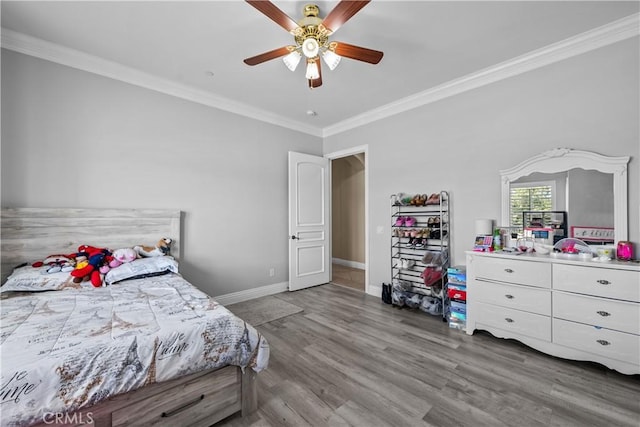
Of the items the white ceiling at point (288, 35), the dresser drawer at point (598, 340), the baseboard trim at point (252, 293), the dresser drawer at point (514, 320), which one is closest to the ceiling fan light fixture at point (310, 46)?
the white ceiling at point (288, 35)

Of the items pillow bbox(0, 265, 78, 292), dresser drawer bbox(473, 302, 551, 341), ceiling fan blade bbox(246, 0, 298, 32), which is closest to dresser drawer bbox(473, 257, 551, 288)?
A: dresser drawer bbox(473, 302, 551, 341)

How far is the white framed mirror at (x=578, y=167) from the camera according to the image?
2234 mm

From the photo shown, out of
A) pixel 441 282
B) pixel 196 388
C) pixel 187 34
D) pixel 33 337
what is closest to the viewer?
pixel 33 337

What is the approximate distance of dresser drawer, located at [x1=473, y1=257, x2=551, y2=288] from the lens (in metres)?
2.32

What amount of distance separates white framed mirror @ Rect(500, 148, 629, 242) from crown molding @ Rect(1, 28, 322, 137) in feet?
10.8

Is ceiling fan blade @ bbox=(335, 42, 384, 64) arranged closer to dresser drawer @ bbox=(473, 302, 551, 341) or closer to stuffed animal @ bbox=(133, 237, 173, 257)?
dresser drawer @ bbox=(473, 302, 551, 341)

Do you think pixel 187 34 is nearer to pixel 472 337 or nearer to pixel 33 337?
pixel 33 337

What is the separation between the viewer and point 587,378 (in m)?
2.00

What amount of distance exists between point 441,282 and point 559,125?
77.7 inches

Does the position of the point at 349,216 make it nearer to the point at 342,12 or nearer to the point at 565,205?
the point at 565,205

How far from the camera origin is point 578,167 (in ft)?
8.02

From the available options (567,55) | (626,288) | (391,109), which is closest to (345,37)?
(391,109)

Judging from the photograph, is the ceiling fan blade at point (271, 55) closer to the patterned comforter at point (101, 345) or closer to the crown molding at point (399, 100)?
the crown molding at point (399, 100)

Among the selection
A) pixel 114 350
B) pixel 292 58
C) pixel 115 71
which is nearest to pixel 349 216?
pixel 292 58
